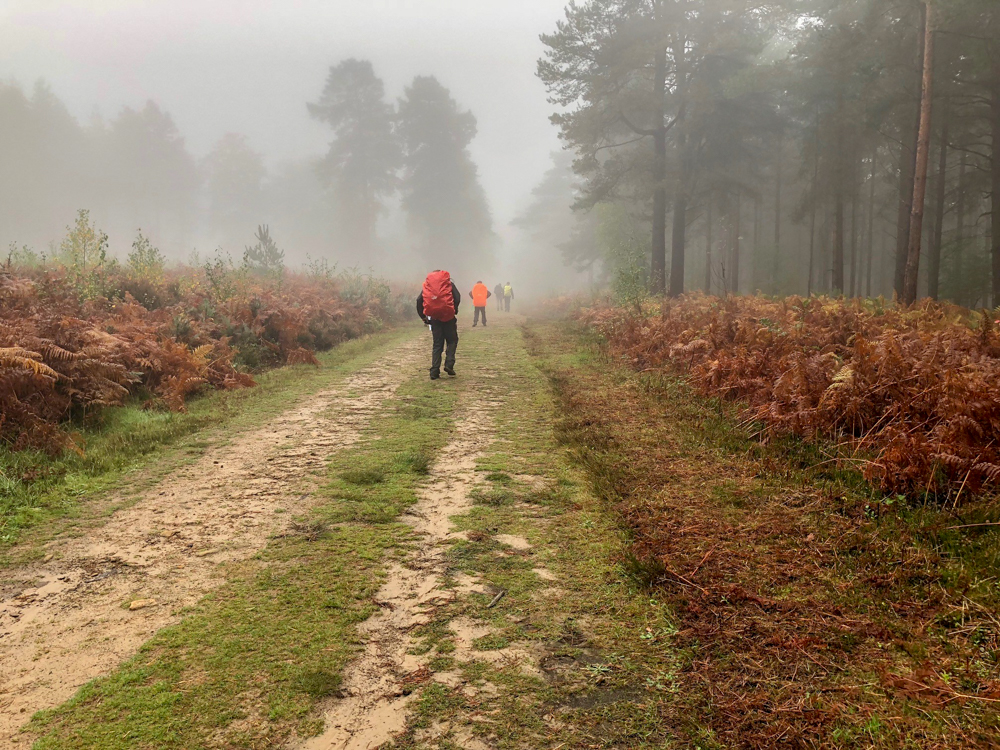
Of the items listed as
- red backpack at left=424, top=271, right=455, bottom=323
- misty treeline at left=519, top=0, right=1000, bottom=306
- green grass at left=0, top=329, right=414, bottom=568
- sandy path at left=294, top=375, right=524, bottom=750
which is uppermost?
misty treeline at left=519, top=0, right=1000, bottom=306

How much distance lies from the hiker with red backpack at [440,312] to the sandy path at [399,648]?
6107mm

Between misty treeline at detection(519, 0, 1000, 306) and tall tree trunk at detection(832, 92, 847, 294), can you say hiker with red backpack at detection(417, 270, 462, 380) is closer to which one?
misty treeline at detection(519, 0, 1000, 306)

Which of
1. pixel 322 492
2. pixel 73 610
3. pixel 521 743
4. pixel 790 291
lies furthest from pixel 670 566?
pixel 790 291

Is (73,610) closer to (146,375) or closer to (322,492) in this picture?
(322,492)

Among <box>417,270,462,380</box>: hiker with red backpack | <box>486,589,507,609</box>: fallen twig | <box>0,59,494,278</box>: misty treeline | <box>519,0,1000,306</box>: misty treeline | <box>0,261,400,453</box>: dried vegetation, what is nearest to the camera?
<box>486,589,507,609</box>: fallen twig

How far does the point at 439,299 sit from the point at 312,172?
53196mm

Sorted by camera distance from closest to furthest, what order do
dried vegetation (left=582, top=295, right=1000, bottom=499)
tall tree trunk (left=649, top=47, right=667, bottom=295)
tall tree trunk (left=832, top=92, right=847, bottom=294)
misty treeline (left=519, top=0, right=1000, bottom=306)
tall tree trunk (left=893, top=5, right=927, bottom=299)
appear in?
dried vegetation (left=582, top=295, right=1000, bottom=499)
tall tree trunk (left=893, top=5, right=927, bottom=299)
misty treeline (left=519, top=0, right=1000, bottom=306)
tall tree trunk (left=649, top=47, right=667, bottom=295)
tall tree trunk (left=832, top=92, right=847, bottom=294)

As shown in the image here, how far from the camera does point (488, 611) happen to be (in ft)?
9.93

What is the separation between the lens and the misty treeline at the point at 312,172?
48906 mm

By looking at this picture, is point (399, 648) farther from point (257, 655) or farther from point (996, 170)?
point (996, 170)

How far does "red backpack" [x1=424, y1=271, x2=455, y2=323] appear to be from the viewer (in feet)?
34.9

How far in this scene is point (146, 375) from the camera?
840cm

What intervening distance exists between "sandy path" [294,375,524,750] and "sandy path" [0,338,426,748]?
107 centimetres

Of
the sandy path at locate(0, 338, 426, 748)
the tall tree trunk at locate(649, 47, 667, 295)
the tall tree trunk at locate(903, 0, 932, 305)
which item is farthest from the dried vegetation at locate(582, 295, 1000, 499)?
the tall tree trunk at locate(649, 47, 667, 295)
